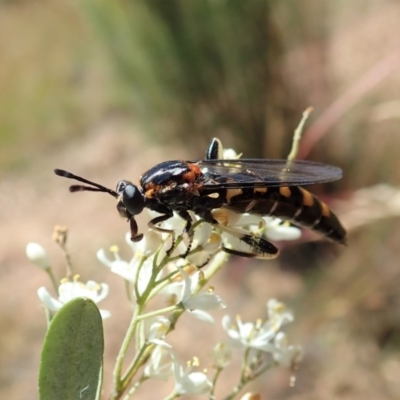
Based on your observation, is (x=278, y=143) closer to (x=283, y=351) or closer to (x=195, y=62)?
(x=195, y=62)

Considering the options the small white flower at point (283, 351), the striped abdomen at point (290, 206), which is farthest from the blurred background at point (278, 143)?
the small white flower at point (283, 351)

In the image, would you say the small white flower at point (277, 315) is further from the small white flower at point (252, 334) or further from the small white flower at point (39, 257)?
the small white flower at point (39, 257)

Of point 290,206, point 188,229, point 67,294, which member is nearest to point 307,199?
point 290,206

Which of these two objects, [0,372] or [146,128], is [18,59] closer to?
[146,128]

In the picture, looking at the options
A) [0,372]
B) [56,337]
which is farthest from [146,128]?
[56,337]

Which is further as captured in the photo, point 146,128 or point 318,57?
point 146,128

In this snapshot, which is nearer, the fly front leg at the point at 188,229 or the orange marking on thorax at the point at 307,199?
the fly front leg at the point at 188,229
